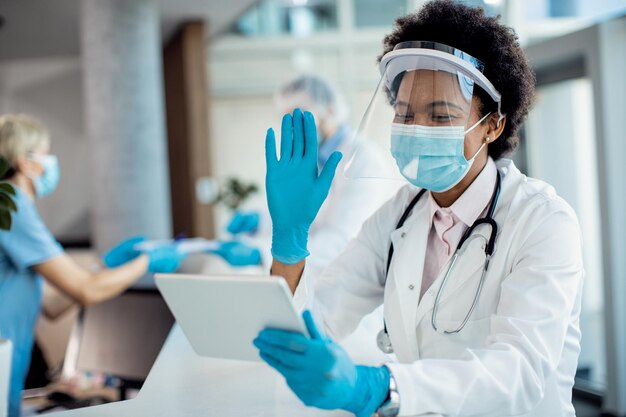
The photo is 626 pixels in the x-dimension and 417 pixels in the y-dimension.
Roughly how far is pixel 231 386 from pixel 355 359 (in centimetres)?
38

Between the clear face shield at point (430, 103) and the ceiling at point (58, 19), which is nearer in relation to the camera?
the clear face shield at point (430, 103)

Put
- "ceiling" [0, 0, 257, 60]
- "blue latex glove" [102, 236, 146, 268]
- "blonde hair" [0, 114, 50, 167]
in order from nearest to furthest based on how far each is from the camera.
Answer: "blonde hair" [0, 114, 50, 167], "blue latex glove" [102, 236, 146, 268], "ceiling" [0, 0, 257, 60]

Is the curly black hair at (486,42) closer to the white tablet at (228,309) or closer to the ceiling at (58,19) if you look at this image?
the white tablet at (228,309)

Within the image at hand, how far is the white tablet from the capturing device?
3.47 ft

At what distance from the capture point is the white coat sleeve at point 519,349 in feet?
3.78

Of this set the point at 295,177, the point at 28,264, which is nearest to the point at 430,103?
the point at 295,177

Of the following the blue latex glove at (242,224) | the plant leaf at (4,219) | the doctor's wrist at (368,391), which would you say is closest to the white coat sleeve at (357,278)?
the doctor's wrist at (368,391)

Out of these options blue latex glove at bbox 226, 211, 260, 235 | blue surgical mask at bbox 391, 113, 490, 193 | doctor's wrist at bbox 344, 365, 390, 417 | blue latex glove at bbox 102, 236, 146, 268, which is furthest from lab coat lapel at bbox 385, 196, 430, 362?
blue latex glove at bbox 226, 211, 260, 235

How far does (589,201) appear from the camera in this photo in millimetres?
3623

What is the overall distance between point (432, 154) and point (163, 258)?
1645 millimetres

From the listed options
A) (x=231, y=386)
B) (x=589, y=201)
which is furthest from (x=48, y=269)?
(x=589, y=201)

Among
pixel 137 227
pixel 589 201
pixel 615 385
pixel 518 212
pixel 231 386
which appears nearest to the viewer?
pixel 518 212

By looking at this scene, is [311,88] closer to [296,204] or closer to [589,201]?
[589,201]

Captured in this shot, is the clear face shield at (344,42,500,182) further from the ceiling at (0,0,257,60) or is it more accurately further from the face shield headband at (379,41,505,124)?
the ceiling at (0,0,257,60)
